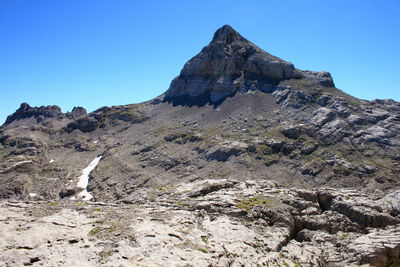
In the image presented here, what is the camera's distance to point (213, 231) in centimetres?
3206

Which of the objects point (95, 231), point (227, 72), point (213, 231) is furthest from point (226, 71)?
point (95, 231)

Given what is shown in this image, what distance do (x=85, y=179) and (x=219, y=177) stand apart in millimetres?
55558

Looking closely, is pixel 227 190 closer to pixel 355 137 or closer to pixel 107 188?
pixel 107 188

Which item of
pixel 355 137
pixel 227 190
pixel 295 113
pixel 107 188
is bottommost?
pixel 107 188

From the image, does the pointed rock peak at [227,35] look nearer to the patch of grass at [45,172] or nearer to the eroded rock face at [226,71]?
the eroded rock face at [226,71]

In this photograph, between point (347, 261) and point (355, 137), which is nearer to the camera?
point (347, 261)

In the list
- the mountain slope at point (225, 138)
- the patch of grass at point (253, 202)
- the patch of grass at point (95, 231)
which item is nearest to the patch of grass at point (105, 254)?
the patch of grass at point (95, 231)

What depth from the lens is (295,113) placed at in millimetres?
132875

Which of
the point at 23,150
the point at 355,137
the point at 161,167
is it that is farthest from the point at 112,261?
the point at 23,150

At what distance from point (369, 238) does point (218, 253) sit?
1804 cm

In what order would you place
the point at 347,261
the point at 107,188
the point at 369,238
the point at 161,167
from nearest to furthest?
the point at 347,261 → the point at 369,238 → the point at 107,188 → the point at 161,167

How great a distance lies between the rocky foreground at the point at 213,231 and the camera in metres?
25.1

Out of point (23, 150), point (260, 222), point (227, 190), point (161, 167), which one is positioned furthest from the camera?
point (23, 150)

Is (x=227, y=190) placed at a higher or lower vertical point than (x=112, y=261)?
higher
